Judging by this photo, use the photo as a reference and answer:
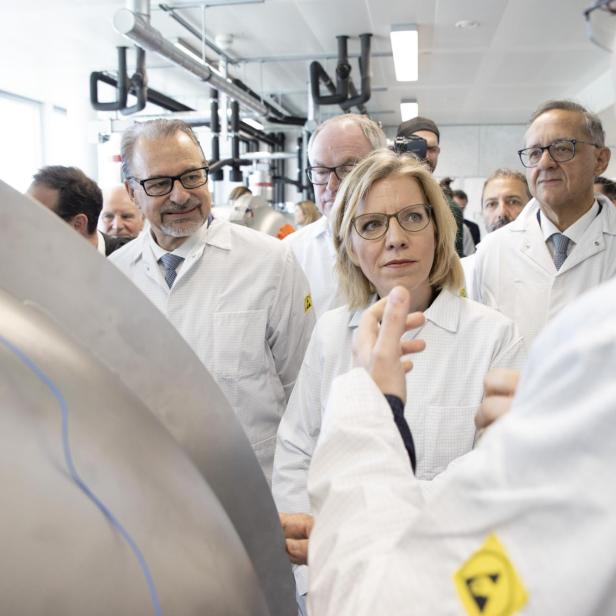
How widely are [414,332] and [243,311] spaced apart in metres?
0.51

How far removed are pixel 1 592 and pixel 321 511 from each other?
26 cm

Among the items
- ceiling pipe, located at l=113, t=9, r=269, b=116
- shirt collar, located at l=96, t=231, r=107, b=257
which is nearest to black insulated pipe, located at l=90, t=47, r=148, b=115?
ceiling pipe, located at l=113, t=9, r=269, b=116

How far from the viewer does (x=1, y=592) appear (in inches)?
16.6

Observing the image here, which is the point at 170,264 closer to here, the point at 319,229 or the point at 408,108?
the point at 319,229

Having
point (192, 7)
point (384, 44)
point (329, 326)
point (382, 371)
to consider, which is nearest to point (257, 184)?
point (384, 44)

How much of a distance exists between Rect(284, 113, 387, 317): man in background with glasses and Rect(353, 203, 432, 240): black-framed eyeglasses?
56cm

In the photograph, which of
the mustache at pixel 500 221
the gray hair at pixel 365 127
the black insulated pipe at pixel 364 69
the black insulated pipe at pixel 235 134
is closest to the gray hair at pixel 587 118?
the gray hair at pixel 365 127

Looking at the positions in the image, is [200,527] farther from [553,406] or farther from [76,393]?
[553,406]

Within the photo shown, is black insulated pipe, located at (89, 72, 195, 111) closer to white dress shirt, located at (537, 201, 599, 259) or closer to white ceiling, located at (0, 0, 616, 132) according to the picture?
white ceiling, located at (0, 0, 616, 132)

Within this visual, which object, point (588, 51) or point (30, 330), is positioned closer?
point (30, 330)

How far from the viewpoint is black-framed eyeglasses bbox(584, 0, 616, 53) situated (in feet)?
1.73

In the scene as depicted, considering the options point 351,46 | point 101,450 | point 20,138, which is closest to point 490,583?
point 101,450

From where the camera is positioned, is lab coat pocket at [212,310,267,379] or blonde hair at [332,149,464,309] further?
lab coat pocket at [212,310,267,379]

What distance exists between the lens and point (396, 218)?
1.34 meters
